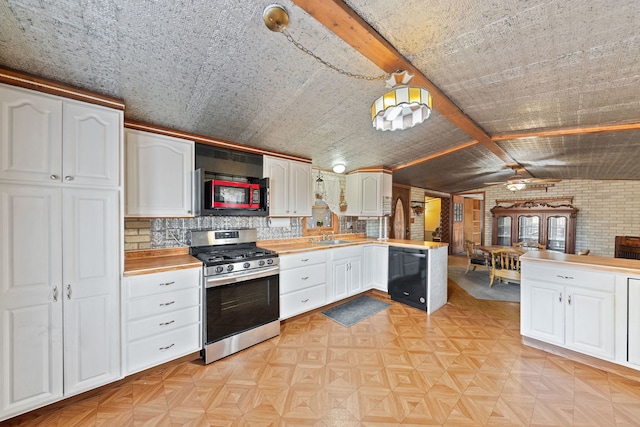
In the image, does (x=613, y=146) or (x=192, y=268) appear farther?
(x=613, y=146)

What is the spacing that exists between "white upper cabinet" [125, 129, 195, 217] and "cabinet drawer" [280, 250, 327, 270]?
1133 mm

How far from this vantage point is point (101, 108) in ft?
6.10

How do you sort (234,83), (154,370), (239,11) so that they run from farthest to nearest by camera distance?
(154,370) → (234,83) → (239,11)

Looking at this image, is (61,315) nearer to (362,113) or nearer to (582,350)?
(362,113)

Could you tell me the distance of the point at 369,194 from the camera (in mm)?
4469

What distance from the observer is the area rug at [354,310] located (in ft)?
10.7

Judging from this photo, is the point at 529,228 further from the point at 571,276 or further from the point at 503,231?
the point at 571,276

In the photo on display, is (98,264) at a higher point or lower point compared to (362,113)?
lower

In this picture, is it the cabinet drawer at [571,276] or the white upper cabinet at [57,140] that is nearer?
the white upper cabinet at [57,140]

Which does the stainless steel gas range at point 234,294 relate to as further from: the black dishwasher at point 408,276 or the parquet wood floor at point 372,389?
the black dishwasher at point 408,276

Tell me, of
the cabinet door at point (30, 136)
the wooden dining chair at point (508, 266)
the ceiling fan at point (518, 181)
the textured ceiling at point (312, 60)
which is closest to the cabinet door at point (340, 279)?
the textured ceiling at point (312, 60)

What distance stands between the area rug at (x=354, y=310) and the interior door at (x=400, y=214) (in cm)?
208

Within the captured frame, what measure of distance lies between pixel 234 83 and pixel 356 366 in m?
2.57

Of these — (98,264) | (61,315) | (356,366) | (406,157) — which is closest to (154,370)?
(61,315)
